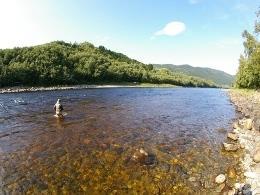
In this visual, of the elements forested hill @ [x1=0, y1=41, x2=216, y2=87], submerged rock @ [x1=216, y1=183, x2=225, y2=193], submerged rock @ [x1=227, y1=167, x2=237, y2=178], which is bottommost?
submerged rock @ [x1=216, y1=183, x2=225, y2=193]

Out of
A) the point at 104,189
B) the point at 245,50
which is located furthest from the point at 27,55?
the point at 104,189

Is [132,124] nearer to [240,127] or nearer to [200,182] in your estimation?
[240,127]

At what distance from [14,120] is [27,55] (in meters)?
103

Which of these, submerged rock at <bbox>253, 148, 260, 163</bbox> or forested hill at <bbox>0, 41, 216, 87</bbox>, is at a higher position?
forested hill at <bbox>0, 41, 216, 87</bbox>

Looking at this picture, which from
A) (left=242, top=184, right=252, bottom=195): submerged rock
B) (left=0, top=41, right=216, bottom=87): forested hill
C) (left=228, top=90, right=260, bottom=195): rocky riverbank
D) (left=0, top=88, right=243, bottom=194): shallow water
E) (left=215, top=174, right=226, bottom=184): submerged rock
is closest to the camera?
(left=242, top=184, right=252, bottom=195): submerged rock

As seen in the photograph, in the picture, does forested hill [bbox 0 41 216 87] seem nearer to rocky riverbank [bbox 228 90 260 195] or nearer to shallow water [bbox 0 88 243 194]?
shallow water [bbox 0 88 243 194]

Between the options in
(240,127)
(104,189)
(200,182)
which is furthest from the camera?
(240,127)

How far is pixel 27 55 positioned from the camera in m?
132

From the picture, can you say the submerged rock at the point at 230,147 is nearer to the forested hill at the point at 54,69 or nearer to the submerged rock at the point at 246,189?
the submerged rock at the point at 246,189

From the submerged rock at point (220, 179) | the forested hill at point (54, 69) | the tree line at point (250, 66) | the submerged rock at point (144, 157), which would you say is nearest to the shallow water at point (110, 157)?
the submerged rock at point (144, 157)

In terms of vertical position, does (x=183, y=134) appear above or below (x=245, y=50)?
below

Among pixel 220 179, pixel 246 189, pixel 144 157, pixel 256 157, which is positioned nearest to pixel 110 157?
pixel 144 157

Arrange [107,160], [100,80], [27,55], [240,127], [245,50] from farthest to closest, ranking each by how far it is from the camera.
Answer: [100,80]
[27,55]
[245,50]
[240,127]
[107,160]

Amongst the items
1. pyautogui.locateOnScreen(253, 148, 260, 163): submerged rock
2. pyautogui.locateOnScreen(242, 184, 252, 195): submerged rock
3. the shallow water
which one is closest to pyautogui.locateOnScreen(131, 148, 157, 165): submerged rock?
the shallow water
